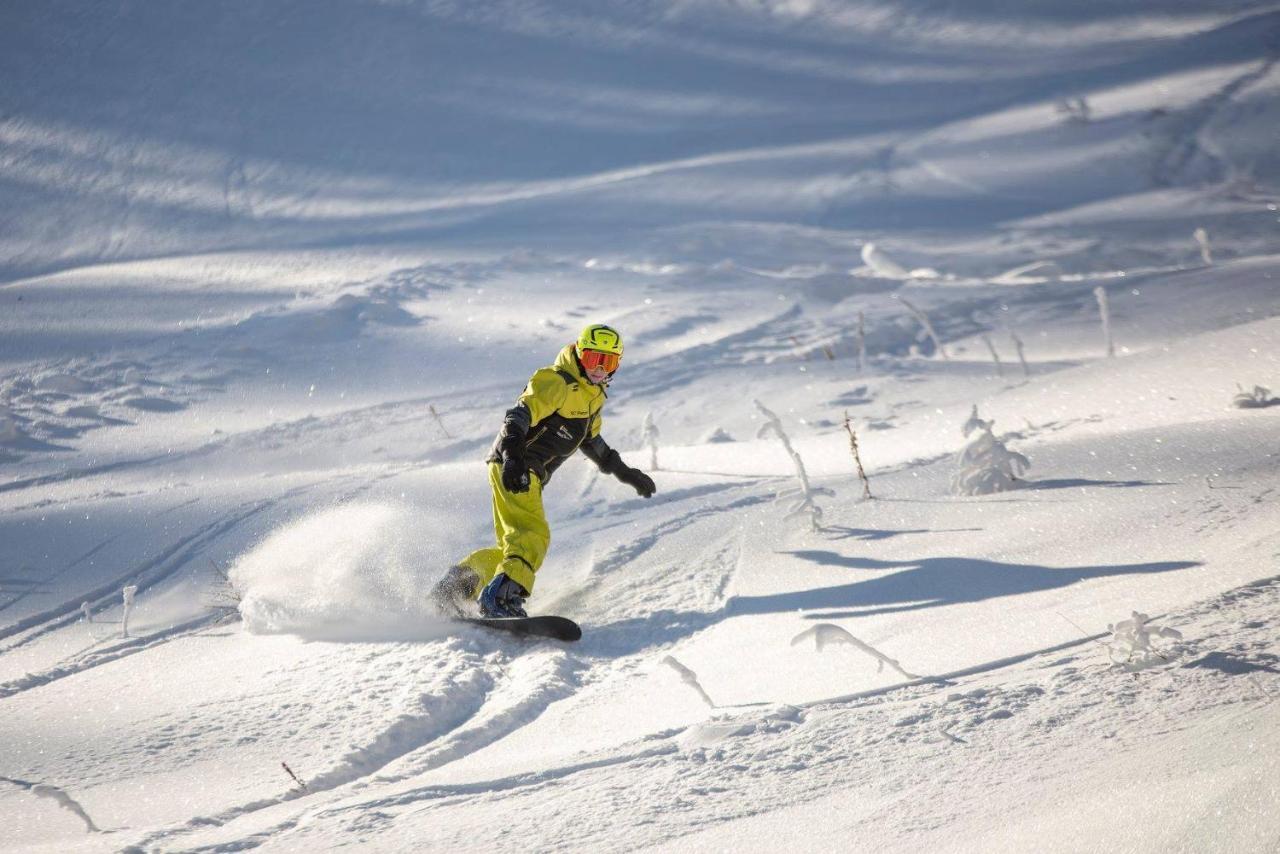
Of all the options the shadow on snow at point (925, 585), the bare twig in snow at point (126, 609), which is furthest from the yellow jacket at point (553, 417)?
the bare twig in snow at point (126, 609)

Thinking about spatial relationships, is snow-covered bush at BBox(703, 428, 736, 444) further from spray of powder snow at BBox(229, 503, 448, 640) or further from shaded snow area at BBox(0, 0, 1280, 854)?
spray of powder snow at BBox(229, 503, 448, 640)

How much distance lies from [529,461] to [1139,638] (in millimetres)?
2930

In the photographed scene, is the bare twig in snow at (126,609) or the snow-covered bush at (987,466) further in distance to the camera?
the bare twig in snow at (126,609)

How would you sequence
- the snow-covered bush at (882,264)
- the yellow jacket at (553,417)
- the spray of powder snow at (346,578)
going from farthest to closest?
the snow-covered bush at (882,264) < the yellow jacket at (553,417) < the spray of powder snow at (346,578)

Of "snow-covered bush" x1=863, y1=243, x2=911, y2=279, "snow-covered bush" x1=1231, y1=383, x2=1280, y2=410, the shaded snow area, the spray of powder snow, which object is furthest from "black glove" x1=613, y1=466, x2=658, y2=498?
"snow-covered bush" x1=863, y1=243, x2=911, y2=279

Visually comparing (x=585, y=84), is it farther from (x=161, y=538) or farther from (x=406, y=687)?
(x=406, y=687)

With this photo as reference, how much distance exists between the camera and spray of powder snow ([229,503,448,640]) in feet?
14.6

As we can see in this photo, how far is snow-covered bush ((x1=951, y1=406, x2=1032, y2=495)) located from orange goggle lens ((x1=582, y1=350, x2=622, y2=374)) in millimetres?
1653

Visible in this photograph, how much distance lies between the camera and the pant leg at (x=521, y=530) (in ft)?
15.2

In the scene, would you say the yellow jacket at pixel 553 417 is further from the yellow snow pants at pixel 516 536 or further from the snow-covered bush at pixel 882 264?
the snow-covered bush at pixel 882 264

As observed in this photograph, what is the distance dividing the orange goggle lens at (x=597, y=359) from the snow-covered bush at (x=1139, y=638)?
2717 millimetres

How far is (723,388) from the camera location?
9414 mm

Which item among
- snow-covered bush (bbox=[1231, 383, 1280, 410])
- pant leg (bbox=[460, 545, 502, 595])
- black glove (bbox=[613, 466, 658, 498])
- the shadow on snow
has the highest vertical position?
black glove (bbox=[613, 466, 658, 498])

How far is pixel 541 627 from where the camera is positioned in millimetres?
4121
